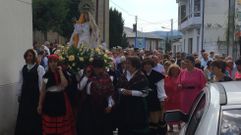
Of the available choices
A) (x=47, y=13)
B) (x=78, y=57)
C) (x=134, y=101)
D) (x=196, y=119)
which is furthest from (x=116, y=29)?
(x=196, y=119)

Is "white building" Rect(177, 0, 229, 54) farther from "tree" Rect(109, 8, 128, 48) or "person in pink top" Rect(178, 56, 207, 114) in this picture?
"person in pink top" Rect(178, 56, 207, 114)

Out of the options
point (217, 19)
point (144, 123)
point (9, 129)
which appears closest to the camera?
point (144, 123)

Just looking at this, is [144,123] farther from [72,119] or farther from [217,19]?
[217,19]

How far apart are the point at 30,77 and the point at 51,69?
65 cm

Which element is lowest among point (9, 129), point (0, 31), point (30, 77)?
point (9, 129)

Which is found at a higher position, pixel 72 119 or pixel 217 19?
pixel 217 19

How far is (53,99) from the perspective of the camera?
8.28 metres

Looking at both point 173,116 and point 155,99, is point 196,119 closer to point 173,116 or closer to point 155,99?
point 173,116

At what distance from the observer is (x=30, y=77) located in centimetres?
875

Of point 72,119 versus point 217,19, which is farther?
point 217,19

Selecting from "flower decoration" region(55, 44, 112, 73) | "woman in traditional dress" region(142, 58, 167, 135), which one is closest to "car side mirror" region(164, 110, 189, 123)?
"woman in traditional dress" region(142, 58, 167, 135)

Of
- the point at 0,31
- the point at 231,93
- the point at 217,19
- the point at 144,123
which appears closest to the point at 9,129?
the point at 0,31

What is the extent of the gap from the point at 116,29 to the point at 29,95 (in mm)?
58943

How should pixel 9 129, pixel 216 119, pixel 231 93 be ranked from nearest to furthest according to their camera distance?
pixel 216 119 → pixel 231 93 → pixel 9 129
